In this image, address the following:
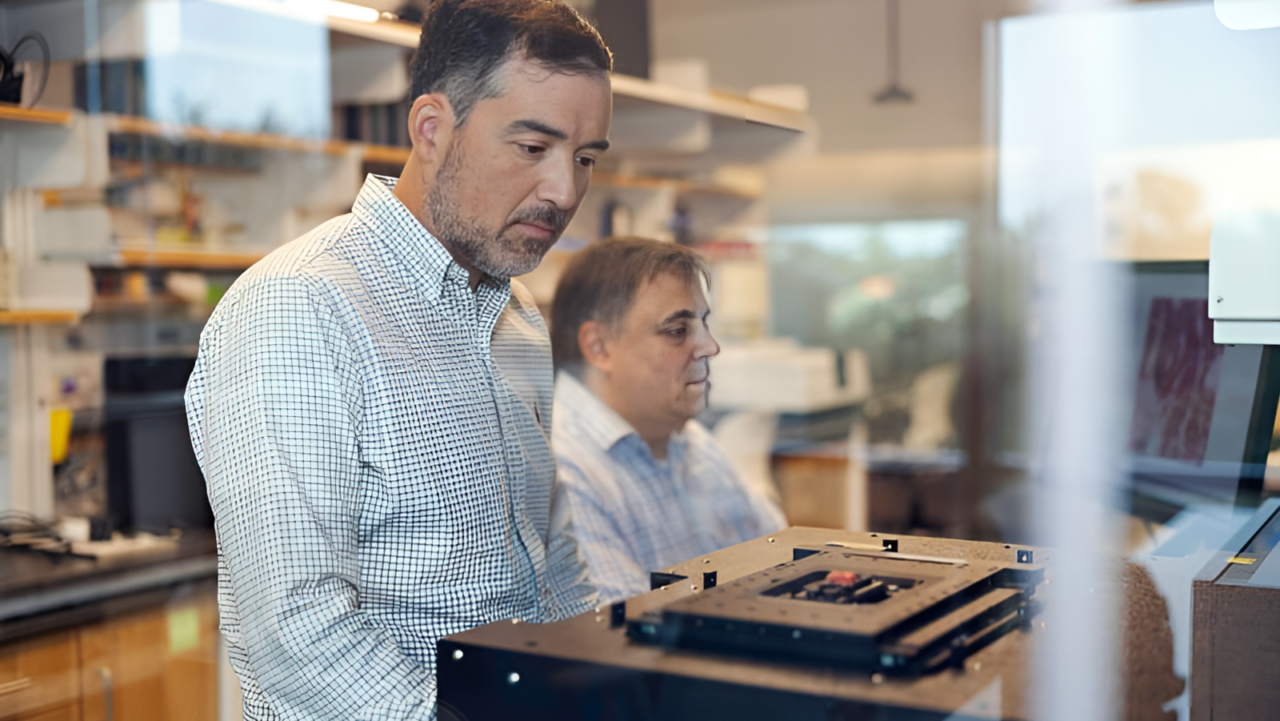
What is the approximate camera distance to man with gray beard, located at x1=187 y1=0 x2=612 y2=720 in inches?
37.0

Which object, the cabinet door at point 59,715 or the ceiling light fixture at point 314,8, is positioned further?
the cabinet door at point 59,715

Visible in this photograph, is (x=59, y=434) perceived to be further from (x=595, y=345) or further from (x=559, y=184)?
(x=559, y=184)

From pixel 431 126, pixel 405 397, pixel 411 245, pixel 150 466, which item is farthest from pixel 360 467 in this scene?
pixel 150 466

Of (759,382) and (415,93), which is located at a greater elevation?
(415,93)

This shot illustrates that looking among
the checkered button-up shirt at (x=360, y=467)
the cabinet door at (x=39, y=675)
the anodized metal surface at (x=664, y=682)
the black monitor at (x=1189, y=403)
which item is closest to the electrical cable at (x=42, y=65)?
the cabinet door at (x=39, y=675)

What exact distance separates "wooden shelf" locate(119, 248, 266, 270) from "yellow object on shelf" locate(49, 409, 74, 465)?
33cm

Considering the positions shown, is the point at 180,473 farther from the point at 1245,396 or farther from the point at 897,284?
the point at 897,284

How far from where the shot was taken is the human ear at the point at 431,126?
1.10 metres

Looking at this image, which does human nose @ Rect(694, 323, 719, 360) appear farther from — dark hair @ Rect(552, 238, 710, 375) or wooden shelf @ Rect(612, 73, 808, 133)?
wooden shelf @ Rect(612, 73, 808, 133)

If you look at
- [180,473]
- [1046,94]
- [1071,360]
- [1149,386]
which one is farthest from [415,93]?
[1046,94]

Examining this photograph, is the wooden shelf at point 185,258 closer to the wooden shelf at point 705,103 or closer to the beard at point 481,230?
the wooden shelf at point 705,103

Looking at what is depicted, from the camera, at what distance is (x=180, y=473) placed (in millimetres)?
2354

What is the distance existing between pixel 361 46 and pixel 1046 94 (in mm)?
3325

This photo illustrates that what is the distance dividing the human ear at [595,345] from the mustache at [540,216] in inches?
21.2
